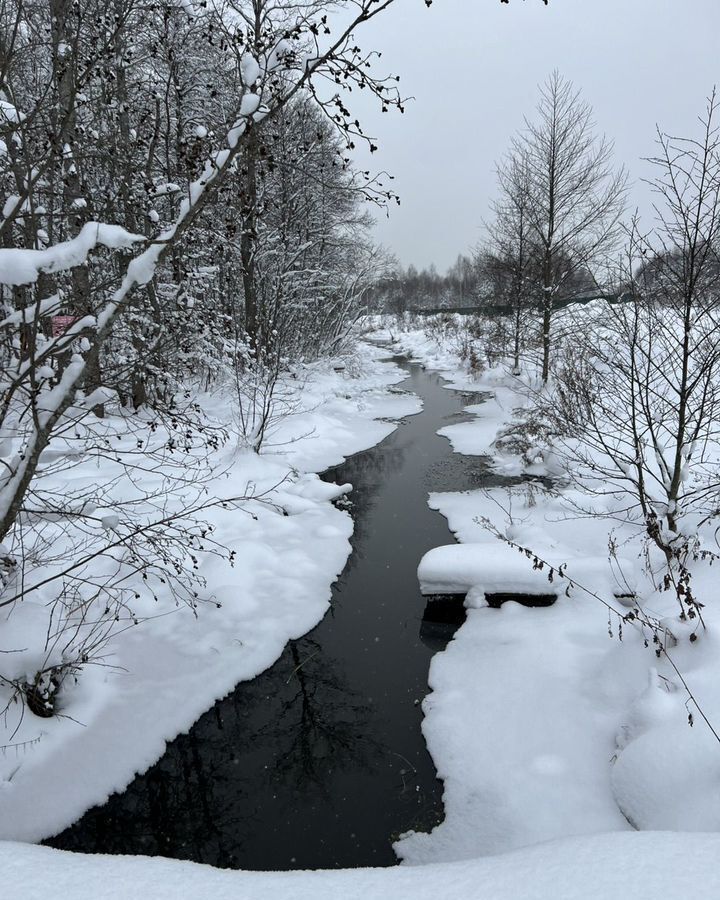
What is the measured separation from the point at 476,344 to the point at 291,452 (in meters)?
18.5

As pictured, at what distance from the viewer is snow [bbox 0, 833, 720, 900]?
1662 mm

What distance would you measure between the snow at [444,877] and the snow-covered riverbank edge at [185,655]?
1598 millimetres

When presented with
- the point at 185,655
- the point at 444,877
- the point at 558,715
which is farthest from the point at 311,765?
the point at 444,877

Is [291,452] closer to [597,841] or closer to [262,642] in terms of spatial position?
[262,642]

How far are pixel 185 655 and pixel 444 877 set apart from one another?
324 centimetres

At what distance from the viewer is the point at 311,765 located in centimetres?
368

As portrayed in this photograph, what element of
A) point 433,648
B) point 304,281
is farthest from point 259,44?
point 304,281

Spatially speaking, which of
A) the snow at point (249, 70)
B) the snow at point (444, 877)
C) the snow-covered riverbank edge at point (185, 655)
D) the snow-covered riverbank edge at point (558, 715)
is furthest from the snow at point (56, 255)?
the snow-covered riverbank edge at point (558, 715)

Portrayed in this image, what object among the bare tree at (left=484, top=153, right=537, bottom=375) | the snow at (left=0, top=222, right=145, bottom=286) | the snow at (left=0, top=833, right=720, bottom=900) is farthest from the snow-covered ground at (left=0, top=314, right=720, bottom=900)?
the bare tree at (left=484, top=153, right=537, bottom=375)

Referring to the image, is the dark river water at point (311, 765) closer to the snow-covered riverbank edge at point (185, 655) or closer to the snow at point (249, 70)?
the snow-covered riverbank edge at point (185, 655)

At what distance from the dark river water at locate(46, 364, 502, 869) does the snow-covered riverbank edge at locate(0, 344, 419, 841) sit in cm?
14

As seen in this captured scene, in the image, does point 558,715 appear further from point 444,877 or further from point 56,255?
point 56,255

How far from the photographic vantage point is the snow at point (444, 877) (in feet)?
5.45

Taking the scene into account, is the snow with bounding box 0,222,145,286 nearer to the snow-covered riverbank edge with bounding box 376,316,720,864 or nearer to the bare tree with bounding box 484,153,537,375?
the snow-covered riverbank edge with bounding box 376,316,720,864
